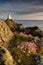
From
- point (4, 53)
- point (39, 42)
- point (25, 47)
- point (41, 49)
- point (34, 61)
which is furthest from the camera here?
point (39, 42)

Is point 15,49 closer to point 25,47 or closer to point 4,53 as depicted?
point 25,47

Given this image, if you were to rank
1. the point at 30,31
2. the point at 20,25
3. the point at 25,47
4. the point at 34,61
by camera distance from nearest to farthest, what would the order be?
the point at 34,61, the point at 25,47, the point at 30,31, the point at 20,25

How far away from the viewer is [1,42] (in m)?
21.0

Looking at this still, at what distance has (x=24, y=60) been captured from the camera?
19906 millimetres

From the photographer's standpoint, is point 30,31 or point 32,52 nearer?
point 32,52

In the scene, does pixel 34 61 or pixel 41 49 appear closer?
pixel 34 61

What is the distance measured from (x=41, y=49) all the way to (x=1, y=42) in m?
4.48

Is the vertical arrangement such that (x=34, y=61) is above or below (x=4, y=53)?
below

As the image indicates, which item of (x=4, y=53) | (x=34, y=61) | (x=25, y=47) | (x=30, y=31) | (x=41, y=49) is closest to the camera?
(x=4, y=53)

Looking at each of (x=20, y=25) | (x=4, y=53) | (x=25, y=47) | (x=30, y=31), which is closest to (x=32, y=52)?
(x=25, y=47)

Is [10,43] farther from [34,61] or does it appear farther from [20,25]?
[20,25]

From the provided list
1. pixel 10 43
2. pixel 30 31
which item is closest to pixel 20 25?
pixel 30 31

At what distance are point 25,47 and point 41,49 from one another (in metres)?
2.25

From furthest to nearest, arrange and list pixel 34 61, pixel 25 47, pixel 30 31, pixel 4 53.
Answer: pixel 30 31 < pixel 25 47 < pixel 34 61 < pixel 4 53
